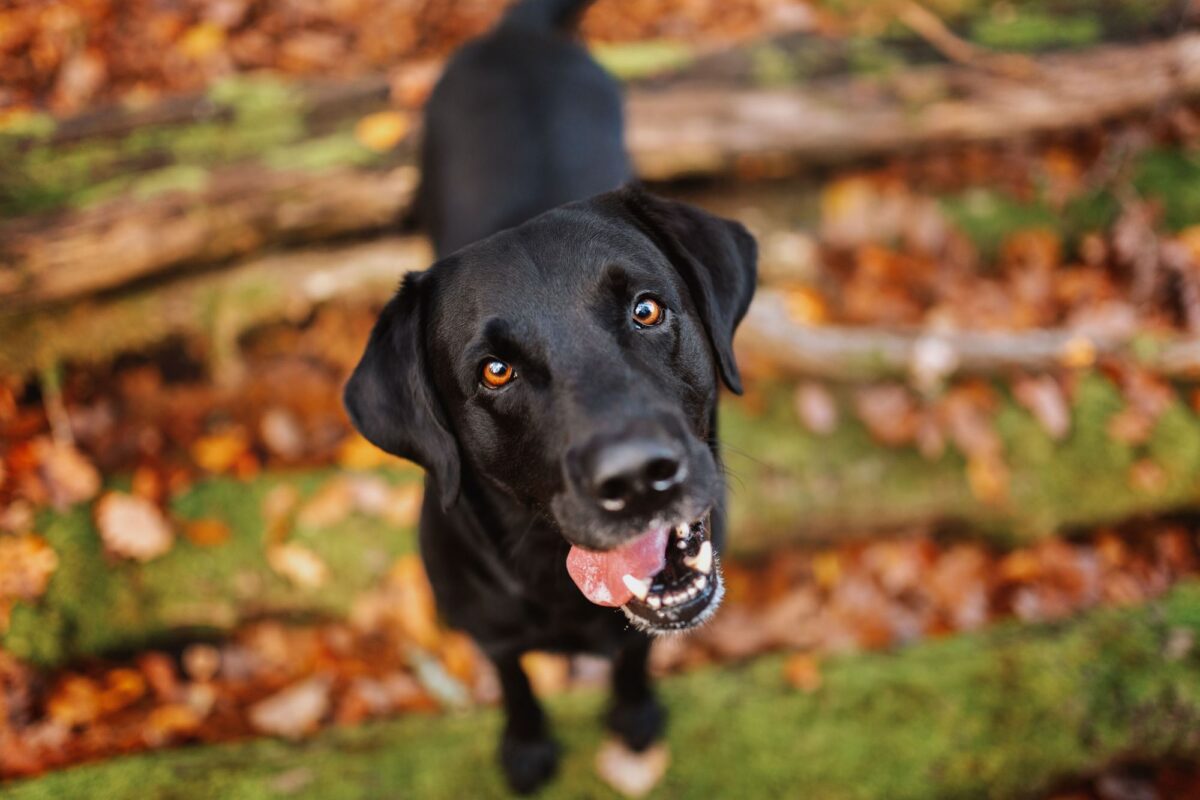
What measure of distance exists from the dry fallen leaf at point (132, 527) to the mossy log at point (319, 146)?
93cm

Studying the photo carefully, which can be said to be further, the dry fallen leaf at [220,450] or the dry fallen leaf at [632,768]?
the dry fallen leaf at [220,450]

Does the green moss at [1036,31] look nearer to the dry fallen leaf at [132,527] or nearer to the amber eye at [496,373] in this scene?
the amber eye at [496,373]

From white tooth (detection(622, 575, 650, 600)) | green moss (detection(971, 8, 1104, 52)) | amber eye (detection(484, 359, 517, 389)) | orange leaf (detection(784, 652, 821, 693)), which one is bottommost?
orange leaf (detection(784, 652, 821, 693))

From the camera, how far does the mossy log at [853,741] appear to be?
107 inches

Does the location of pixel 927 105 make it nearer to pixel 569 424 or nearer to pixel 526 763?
pixel 569 424

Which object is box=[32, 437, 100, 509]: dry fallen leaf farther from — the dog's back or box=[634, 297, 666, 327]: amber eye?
box=[634, 297, 666, 327]: amber eye

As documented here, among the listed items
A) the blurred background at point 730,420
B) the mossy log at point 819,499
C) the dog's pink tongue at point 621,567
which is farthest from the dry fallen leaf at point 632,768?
the mossy log at point 819,499

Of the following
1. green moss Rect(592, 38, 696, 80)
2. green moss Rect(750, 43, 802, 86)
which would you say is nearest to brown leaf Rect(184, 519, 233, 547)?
green moss Rect(592, 38, 696, 80)

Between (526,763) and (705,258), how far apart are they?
1753mm

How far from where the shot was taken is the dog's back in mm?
3172

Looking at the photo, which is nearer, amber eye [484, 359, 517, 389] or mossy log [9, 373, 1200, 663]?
amber eye [484, 359, 517, 389]

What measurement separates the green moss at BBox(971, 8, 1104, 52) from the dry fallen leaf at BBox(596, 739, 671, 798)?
13.2ft

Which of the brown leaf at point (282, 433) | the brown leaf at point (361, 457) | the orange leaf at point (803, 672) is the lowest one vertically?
the orange leaf at point (803, 672)

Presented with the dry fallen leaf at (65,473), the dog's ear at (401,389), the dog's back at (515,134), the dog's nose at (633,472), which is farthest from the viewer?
the dry fallen leaf at (65,473)
